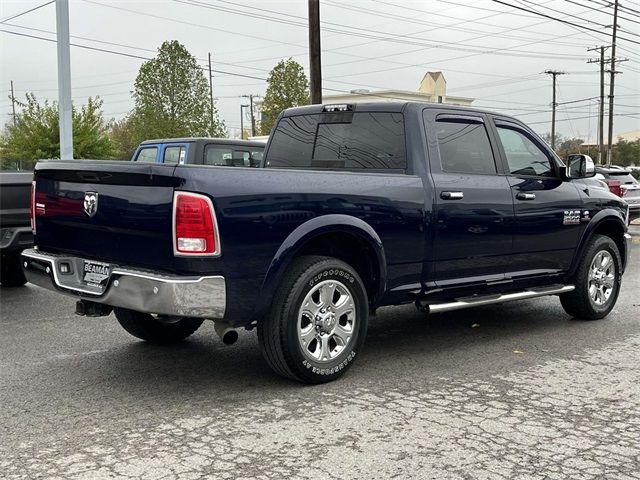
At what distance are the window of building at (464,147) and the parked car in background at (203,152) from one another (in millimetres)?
6207

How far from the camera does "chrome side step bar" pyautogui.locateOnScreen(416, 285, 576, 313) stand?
18.7 ft

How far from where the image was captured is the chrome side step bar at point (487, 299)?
5695mm

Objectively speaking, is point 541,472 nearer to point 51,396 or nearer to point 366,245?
point 366,245

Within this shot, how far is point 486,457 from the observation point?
380cm

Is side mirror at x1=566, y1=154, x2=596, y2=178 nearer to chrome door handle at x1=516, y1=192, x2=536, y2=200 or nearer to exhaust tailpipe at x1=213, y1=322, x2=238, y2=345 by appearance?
chrome door handle at x1=516, y1=192, x2=536, y2=200

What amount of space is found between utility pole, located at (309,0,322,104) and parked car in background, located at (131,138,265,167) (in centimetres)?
710

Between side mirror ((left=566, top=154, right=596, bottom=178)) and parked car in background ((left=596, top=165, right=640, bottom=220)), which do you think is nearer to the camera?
side mirror ((left=566, top=154, right=596, bottom=178))

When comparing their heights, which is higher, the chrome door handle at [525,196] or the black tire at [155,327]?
the chrome door handle at [525,196]

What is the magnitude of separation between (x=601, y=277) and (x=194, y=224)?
178 inches

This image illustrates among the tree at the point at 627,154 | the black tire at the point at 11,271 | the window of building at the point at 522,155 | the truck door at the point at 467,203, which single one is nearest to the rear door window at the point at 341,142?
the truck door at the point at 467,203

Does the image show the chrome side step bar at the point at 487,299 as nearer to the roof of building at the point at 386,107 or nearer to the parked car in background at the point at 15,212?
the roof of building at the point at 386,107

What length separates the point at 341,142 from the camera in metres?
6.11

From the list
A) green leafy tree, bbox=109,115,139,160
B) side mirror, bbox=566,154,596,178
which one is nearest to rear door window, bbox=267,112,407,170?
side mirror, bbox=566,154,596,178

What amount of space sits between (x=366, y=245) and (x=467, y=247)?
1.05 metres
